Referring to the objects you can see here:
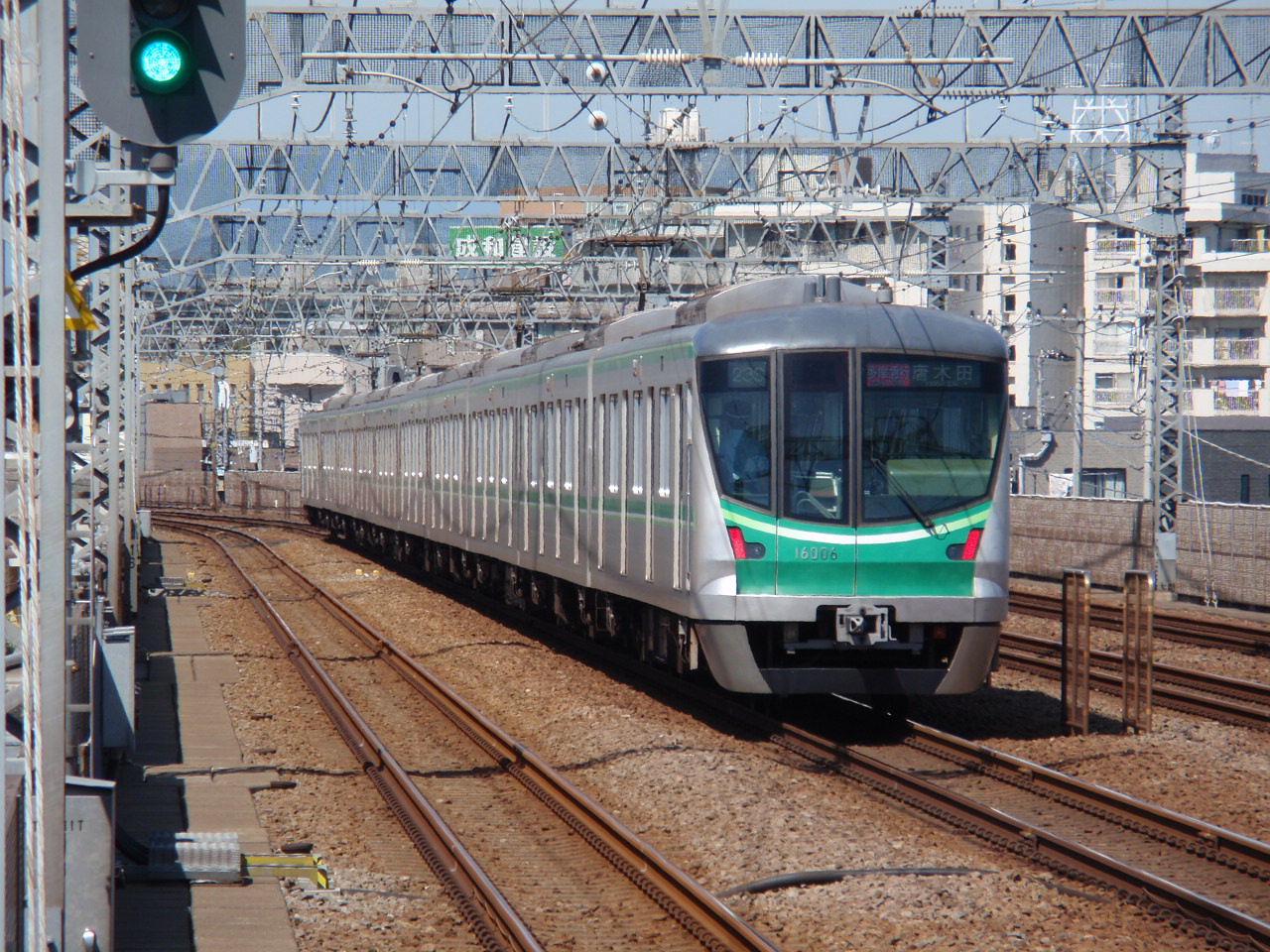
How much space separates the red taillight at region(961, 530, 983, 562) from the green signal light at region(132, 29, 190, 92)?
22.9 ft

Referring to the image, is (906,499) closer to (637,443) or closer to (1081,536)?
(637,443)

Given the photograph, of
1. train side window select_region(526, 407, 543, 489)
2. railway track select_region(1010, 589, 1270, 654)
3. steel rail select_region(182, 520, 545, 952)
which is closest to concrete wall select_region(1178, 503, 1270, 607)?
railway track select_region(1010, 589, 1270, 654)

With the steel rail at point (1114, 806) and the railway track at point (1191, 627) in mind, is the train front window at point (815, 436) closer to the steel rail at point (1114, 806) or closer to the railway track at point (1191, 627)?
the steel rail at point (1114, 806)

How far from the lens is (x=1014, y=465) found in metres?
40.5

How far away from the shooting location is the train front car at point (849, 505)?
9.97 m

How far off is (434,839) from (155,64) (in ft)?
15.7

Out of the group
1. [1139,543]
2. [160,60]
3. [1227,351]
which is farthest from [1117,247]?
[160,60]

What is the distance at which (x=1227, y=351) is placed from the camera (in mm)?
48125

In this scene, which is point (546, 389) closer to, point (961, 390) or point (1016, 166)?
point (961, 390)

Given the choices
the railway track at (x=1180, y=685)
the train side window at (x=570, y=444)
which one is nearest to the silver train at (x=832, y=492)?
the railway track at (x=1180, y=685)

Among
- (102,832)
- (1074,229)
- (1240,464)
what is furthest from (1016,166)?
(1074,229)

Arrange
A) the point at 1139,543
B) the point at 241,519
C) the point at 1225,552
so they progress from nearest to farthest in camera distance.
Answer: the point at 1225,552
the point at 1139,543
the point at 241,519

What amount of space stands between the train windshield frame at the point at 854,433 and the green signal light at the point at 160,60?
6301 mm

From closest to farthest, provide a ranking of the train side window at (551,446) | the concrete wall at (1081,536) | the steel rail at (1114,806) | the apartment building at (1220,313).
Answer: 1. the steel rail at (1114,806)
2. the train side window at (551,446)
3. the concrete wall at (1081,536)
4. the apartment building at (1220,313)
